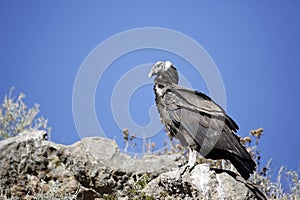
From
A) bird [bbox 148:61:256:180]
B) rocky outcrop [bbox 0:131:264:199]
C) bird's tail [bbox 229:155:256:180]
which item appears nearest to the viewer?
bird's tail [bbox 229:155:256:180]

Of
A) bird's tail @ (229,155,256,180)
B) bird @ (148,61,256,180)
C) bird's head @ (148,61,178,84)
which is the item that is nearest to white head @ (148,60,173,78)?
bird's head @ (148,61,178,84)

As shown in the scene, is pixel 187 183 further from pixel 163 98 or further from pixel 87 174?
pixel 87 174

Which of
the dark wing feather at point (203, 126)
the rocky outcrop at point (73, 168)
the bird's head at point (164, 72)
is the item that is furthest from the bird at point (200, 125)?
the rocky outcrop at point (73, 168)

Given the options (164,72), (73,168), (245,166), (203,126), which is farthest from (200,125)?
(73,168)

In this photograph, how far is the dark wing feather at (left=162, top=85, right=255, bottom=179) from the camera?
540cm

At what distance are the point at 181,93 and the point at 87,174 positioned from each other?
2.05 meters

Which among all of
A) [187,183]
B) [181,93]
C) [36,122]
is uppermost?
[36,122]

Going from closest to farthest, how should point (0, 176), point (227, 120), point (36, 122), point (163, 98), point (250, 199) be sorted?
point (250, 199) → point (227, 120) → point (163, 98) → point (0, 176) → point (36, 122)

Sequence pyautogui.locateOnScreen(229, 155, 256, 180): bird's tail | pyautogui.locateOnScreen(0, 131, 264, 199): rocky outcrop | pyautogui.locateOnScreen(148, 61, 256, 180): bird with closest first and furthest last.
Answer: pyautogui.locateOnScreen(229, 155, 256, 180): bird's tail
pyautogui.locateOnScreen(148, 61, 256, 180): bird
pyautogui.locateOnScreen(0, 131, 264, 199): rocky outcrop

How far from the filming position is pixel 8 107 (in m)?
10.3

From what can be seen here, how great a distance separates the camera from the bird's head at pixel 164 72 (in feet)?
21.8

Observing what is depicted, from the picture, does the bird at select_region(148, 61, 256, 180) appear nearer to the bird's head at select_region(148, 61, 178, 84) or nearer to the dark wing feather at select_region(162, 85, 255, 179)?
the dark wing feather at select_region(162, 85, 255, 179)

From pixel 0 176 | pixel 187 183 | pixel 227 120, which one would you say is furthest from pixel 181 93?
pixel 0 176

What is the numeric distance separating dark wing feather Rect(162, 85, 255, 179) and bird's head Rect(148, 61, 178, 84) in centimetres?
47
